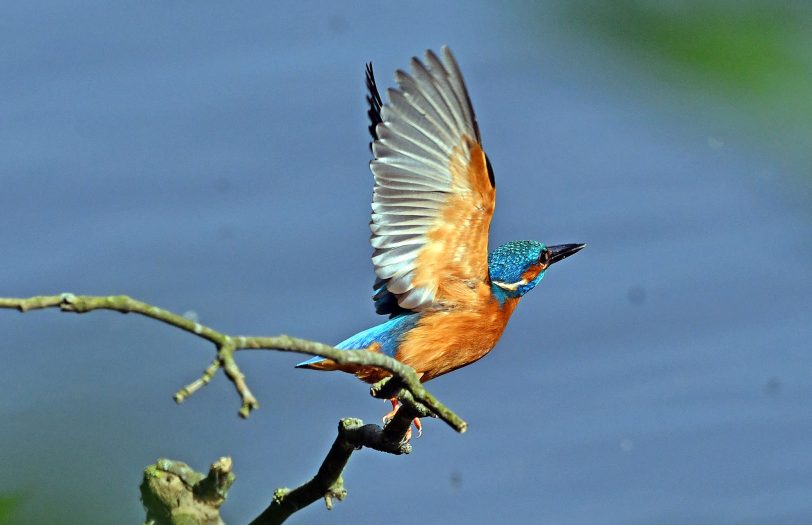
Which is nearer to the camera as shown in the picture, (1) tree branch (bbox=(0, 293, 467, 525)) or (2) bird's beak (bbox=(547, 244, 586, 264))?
(1) tree branch (bbox=(0, 293, 467, 525))

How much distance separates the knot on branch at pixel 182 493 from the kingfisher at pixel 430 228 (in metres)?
1.06

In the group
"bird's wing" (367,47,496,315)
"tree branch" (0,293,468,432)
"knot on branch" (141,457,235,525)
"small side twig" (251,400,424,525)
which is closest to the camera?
"tree branch" (0,293,468,432)

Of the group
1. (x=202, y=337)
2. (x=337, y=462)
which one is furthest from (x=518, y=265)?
(x=202, y=337)

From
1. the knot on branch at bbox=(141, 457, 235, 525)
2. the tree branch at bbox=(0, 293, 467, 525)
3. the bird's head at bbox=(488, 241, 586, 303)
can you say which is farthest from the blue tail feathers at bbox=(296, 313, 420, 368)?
the knot on branch at bbox=(141, 457, 235, 525)

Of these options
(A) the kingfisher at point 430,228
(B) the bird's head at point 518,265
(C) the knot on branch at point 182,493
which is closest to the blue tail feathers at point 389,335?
(A) the kingfisher at point 430,228

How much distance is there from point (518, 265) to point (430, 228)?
2.28ft

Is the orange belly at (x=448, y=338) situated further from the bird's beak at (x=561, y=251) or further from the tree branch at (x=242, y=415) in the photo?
the tree branch at (x=242, y=415)

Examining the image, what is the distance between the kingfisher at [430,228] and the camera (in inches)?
142

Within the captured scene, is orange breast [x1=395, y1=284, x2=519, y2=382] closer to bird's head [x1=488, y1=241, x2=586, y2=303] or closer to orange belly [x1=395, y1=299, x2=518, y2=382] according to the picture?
orange belly [x1=395, y1=299, x2=518, y2=382]

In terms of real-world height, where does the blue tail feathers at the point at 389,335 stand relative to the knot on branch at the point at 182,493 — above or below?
above

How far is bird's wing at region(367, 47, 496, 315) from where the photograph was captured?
3.58m

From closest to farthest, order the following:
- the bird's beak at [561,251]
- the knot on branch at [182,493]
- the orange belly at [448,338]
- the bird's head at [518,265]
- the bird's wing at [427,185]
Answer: the knot on branch at [182,493] → the bird's wing at [427,185] → the orange belly at [448,338] → the bird's head at [518,265] → the bird's beak at [561,251]

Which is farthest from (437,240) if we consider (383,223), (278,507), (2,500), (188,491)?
(2,500)

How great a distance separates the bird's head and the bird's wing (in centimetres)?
39
